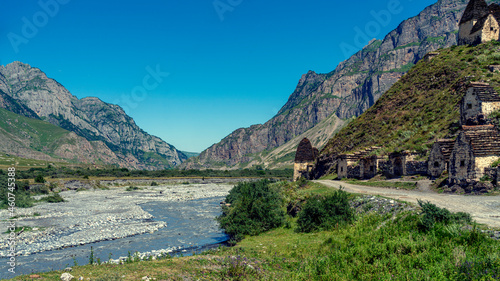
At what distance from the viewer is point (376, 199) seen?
17750mm

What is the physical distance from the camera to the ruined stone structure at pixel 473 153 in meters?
18.3

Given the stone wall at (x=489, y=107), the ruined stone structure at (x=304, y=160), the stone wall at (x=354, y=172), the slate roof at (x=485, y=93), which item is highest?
the slate roof at (x=485, y=93)

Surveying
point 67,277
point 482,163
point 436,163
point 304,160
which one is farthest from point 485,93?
point 67,277

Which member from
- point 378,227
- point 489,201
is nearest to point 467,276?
point 378,227

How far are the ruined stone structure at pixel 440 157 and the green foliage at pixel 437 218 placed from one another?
12.6 m

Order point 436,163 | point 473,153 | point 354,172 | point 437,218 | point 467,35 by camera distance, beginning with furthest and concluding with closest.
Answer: point 467,35 → point 354,172 → point 436,163 → point 473,153 → point 437,218

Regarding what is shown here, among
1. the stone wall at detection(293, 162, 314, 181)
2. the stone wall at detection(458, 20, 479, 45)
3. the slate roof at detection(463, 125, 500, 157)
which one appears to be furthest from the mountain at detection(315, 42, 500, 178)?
the slate roof at detection(463, 125, 500, 157)

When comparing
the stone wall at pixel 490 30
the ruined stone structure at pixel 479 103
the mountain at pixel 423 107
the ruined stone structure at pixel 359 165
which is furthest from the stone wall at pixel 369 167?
the stone wall at pixel 490 30

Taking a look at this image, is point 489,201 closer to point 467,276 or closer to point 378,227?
point 378,227

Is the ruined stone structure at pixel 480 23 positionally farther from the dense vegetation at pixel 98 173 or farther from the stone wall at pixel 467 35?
the dense vegetation at pixel 98 173

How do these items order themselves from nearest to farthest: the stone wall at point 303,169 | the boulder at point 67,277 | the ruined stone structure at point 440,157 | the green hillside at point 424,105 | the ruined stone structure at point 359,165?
1. the boulder at point 67,277
2. the ruined stone structure at point 440,157
3. the ruined stone structure at point 359,165
4. the green hillside at point 424,105
5. the stone wall at point 303,169

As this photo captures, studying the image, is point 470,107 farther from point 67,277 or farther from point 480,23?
point 480,23

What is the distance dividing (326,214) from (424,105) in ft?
107

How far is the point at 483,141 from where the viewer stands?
19.0 metres
